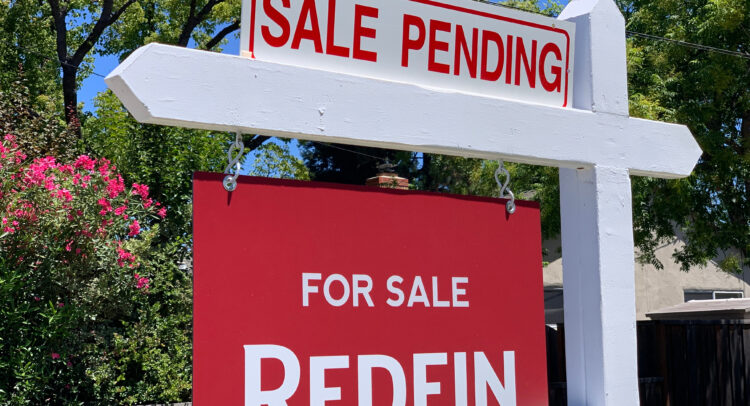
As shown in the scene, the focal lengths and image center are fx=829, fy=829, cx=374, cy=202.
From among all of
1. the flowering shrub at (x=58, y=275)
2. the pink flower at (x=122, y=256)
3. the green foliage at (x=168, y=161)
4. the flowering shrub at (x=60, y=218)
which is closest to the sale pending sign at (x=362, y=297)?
the flowering shrub at (x=58, y=275)

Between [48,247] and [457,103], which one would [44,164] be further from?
[457,103]

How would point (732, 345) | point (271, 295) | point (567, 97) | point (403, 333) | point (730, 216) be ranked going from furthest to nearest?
1. point (730, 216)
2. point (732, 345)
3. point (567, 97)
4. point (403, 333)
5. point (271, 295)

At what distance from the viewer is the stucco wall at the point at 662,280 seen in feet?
73.0

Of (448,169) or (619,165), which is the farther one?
(448,169)

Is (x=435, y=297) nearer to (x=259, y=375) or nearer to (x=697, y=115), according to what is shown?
(x=259, y=375)

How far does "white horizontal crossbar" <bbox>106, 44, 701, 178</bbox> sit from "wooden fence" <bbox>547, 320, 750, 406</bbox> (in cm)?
683

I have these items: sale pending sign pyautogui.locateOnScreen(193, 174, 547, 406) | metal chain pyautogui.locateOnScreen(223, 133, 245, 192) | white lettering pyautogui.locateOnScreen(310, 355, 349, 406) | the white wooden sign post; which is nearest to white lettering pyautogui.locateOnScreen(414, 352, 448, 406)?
sale pending sign pyautogui.locateOnScreen(193, 174, 547, 406)

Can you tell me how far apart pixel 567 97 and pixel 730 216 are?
40.2 feet

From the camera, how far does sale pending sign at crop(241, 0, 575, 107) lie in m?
2.81

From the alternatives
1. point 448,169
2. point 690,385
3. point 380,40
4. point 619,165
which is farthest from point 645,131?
point 448,169

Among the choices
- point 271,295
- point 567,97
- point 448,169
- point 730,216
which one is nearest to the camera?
point 271,295

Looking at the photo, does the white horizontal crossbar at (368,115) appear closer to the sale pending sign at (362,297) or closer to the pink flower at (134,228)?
the sale pending sign at (362,297)

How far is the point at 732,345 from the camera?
9.61m

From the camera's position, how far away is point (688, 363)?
1003cm
